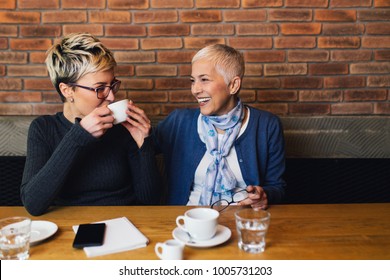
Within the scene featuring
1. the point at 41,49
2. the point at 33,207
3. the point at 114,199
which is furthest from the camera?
the point at 41,49

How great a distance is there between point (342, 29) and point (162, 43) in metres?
1.04

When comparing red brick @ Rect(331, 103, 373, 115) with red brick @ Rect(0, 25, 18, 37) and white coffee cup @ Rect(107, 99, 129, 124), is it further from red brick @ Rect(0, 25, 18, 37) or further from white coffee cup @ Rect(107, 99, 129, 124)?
red brick @ Rect(0, 25, 18, 37)

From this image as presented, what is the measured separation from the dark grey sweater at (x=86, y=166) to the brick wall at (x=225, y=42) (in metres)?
0.67

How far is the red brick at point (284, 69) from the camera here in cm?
235

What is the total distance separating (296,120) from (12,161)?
1517 mm

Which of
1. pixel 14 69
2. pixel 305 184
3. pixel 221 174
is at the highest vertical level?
pixel 14 69

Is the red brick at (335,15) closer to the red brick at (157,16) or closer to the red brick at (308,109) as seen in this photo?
the red brick at (308,109)

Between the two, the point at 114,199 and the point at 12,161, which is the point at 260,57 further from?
the point at 12,161

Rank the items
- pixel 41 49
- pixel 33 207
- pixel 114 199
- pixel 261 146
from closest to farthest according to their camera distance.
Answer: pixel 33 207
pixel 114 199
pixel 261 146
pixel 41 49

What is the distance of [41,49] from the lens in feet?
7.59

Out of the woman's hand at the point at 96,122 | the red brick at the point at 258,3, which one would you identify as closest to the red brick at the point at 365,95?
the red brick at the point at 258,3

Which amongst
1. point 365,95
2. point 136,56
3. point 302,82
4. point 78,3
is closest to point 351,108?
point 365,95

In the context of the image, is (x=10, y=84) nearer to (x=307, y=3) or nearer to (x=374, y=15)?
(x=307, y=3)
